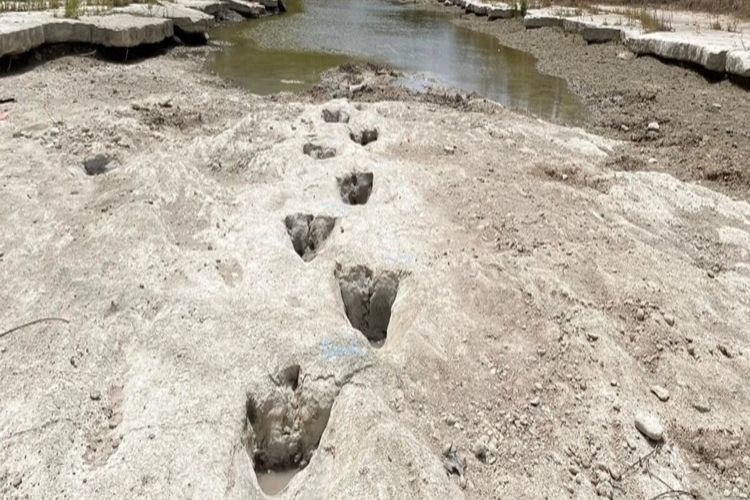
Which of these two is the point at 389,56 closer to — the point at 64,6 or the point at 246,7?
the point at 64,6

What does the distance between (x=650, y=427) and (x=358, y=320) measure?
2.06m

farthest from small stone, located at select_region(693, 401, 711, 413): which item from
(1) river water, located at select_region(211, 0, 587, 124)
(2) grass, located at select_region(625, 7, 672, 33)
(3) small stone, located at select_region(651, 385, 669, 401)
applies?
(2) grass, located at select_region(625, 7, 672, 33)

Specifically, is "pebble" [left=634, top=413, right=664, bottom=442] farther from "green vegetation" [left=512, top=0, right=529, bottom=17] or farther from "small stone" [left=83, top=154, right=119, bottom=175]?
"green vegetation" [left=512, top=0, right=529, bottom=17]

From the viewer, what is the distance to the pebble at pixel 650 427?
3.41m

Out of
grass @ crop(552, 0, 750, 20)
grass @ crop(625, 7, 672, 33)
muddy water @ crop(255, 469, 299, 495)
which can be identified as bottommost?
muddy water @ crop(255, 469, 299, 495)

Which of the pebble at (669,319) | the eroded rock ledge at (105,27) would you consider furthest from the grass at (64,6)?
the pebble at (669,319)

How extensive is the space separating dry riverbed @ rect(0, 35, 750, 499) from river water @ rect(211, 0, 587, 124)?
4.78 m

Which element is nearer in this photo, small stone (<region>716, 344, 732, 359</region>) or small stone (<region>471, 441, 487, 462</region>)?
small stone (<region>471, 441, 487, 462</region>)

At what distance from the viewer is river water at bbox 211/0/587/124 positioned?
1164cm

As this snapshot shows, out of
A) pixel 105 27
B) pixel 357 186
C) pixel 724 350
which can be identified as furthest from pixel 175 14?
pixel 724 350

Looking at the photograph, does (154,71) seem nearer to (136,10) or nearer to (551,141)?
(136,10)

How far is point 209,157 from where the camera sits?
6.36 meters

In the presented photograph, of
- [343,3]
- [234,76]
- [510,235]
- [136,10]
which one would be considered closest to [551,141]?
[510,235]

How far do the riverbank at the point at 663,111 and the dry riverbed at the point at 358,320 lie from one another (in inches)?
16.5
